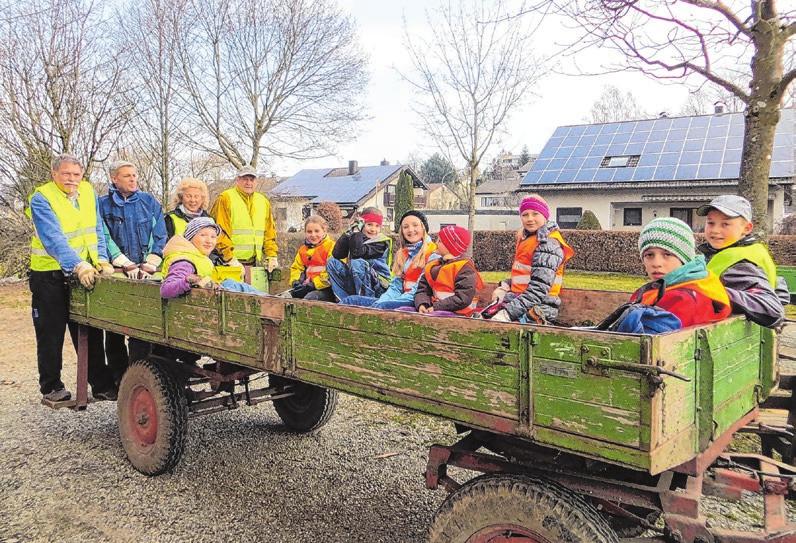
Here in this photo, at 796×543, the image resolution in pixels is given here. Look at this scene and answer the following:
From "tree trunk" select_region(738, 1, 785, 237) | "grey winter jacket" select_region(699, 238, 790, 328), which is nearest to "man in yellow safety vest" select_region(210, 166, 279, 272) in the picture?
"grey winter jacket" select_region(699, 238, 790, 328)

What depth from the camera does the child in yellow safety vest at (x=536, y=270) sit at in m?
3.57

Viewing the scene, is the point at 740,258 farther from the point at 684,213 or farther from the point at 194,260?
the point at 684,213

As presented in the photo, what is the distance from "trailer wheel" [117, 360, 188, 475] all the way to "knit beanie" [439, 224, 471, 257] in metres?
2.04

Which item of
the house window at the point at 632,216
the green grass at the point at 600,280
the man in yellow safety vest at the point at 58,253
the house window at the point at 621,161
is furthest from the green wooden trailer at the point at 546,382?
the house window at the point at 621,161

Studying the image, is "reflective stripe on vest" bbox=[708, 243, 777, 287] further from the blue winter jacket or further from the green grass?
the green grass

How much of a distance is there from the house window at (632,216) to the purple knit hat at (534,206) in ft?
69.6

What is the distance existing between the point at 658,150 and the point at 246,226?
22.3 meters

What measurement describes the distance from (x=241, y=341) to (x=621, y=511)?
203 cm

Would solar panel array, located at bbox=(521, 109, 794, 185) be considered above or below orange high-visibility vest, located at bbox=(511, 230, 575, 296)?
above

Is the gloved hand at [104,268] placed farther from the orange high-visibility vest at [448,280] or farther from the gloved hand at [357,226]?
the orange high-visibility vest at [448,280]

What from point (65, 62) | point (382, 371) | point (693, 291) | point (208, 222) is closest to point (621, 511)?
point (693, 291)

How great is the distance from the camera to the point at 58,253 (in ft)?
14.5

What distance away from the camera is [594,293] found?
3.98 metres

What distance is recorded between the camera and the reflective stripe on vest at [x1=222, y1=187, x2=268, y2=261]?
5.52 metres
